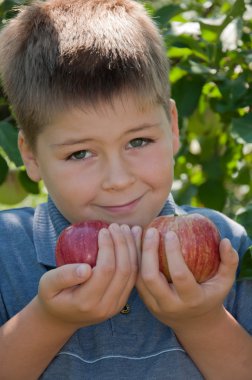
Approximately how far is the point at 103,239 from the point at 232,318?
1.45ft

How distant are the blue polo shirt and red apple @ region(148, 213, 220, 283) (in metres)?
0.30

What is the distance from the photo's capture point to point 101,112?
6.79ft

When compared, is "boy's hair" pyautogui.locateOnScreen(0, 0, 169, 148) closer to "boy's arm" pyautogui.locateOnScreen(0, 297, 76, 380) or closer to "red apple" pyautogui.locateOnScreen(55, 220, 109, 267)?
"red apple" pyautogui.locateOnScreen(55, 220, 109, 267)

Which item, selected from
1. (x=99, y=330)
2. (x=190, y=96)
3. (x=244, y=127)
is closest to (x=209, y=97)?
(x=190, y=96)

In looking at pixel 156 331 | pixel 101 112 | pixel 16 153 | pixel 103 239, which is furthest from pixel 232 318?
pixel 16 153

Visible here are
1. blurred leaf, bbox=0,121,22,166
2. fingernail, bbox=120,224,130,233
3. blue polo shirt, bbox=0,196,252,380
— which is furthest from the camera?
blurred leaf, bbox=0,121,22,166

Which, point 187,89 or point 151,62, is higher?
point 151,62

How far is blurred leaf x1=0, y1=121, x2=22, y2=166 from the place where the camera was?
2486 mm

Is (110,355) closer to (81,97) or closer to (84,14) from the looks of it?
(81,97)

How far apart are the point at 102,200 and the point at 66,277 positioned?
0.31 metres

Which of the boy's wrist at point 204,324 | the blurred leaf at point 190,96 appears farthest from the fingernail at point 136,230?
the blurred leaf at point 190,96

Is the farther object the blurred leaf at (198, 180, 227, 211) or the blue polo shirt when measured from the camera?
the blurred leaf at (198, 180, 227, 211)

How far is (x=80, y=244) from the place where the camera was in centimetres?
193

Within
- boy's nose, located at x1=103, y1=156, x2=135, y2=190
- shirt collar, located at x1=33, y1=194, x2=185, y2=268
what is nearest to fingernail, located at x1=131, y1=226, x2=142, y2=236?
boy's nose, located at x1=103, y1=156, x2=135, y2=190
